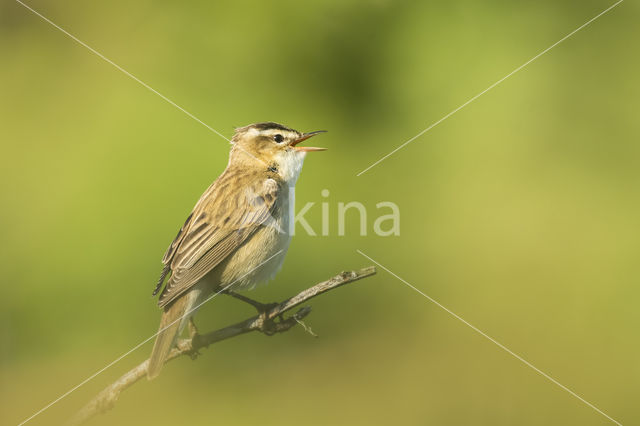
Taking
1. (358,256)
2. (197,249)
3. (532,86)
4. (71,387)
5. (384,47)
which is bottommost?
(71,387)

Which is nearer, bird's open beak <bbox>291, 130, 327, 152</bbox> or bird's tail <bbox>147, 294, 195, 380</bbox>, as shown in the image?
bird's tail <bbox>147, 294, 195, 380</bbox>

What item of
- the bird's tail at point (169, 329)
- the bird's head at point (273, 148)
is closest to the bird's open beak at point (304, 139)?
the bird's head at point (273, 148)

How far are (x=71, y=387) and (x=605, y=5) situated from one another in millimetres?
5426

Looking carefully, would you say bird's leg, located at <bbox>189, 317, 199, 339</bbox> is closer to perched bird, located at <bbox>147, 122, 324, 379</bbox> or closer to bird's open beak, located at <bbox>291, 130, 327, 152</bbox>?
perched bird, located at <bbox>147, 122, 324, 379</bbox>

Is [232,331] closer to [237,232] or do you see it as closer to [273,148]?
[237,232]

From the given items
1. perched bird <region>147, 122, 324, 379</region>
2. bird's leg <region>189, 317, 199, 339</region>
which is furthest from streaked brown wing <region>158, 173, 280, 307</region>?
bird's leg <region>189, 317, 199, 339</region>

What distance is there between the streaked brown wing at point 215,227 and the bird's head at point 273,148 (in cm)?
14

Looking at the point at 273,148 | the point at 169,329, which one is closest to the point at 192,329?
the point at 169,329

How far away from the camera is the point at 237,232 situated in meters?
3.18

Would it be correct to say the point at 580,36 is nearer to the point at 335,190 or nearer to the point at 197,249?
the point at 335,190

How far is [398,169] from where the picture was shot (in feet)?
16.9

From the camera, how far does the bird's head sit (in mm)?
3453

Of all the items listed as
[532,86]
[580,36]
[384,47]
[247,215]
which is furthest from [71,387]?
[580,36]

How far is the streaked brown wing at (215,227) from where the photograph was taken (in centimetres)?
286
